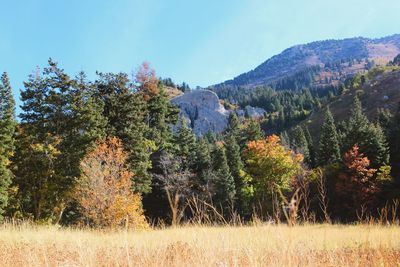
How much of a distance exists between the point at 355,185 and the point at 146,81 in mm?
23845

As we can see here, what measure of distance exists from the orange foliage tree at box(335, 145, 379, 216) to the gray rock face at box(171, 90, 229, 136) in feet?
480

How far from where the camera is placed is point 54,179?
2497 cm

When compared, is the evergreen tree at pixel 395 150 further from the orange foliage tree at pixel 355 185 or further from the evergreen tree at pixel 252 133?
the evergreen tree at pixel 252 133

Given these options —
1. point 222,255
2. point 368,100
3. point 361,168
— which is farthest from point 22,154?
point 368,100

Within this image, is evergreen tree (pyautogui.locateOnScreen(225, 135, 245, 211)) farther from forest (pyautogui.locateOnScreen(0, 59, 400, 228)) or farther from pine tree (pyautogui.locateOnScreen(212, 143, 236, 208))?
pine tree (pyautogui.locateOnScreen(212, 143, 236, 208))

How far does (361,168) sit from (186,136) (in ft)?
70.8

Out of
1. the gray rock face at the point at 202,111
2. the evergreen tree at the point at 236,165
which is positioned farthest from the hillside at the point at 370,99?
the evergreen tree at the point at 236,165

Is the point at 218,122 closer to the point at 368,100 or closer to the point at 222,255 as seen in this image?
the point at 368,100

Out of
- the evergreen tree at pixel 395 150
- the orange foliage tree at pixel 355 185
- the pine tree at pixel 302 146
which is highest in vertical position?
the pine tree at pixel 302 146

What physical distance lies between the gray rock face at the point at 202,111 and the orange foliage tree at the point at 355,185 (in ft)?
480

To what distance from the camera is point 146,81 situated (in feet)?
130

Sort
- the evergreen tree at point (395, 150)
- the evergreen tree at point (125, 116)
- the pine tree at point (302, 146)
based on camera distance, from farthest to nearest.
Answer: the pine tree at point (302, 146), the evergreen tree at point (395, 150), the evergreen tree at point (125, 116)

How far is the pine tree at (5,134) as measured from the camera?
2656 cm

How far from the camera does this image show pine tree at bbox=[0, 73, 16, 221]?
1046 inches
